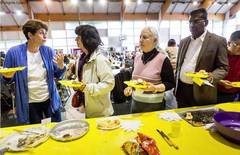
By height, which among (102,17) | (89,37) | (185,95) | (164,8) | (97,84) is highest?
(164,8)

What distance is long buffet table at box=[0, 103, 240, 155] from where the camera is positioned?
0.99m

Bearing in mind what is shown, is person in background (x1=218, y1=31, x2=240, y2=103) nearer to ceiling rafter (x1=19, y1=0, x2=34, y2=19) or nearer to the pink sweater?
the pink sweater

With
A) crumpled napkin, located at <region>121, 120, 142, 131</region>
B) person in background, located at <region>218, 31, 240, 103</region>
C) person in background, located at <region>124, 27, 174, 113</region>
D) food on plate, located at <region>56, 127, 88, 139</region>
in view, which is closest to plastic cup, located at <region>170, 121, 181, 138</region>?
crumpled napkin, located at <region>121, 120, 142, 131</region>

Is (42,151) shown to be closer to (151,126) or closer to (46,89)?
(151,126)

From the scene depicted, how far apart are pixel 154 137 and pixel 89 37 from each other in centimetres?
88

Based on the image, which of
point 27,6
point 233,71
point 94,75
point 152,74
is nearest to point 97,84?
point 94,75

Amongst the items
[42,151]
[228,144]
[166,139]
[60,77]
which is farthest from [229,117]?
[60,77]

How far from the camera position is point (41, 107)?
1856 mm

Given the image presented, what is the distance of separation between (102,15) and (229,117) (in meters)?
11.9

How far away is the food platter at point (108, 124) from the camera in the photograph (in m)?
1.23

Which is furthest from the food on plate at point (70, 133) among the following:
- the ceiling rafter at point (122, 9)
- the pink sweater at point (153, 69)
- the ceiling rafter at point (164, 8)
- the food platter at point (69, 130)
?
the ceiling rafter at point (164, 8)

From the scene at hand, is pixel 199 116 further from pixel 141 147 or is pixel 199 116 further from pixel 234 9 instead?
pixel 234 9

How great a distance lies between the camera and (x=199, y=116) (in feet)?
4.46

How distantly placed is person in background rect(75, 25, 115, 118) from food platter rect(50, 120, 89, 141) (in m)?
0.24
